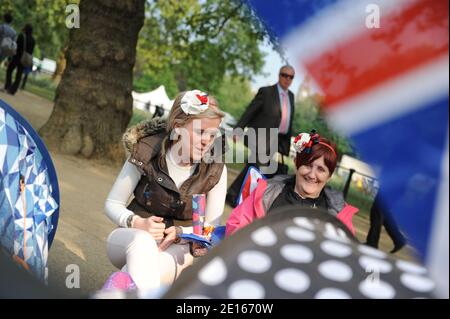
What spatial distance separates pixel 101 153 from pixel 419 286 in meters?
7.30

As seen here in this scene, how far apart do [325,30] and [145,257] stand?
1.51 meters

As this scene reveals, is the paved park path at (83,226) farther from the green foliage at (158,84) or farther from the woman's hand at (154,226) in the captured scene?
the green foliage at (158,84)

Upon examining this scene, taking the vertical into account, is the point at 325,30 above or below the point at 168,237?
above

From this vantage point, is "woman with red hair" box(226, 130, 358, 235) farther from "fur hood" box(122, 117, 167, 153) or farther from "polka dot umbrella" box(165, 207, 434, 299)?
"polka dot umbrella" box(165, 207, 434, 299)

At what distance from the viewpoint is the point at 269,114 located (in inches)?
297

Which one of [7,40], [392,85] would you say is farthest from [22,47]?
[392,85]

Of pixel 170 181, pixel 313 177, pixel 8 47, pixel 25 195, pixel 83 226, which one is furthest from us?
pixel 8 47

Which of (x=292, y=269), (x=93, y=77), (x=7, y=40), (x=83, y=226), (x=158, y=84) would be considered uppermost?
(x=7, y=40)

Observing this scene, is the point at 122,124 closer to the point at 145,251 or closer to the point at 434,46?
the point at 145,251

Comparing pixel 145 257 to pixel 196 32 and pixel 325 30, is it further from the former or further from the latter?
pixel 196 32

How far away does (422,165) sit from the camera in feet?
4.33

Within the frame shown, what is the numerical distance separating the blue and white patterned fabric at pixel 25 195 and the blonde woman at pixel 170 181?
0.33 meters

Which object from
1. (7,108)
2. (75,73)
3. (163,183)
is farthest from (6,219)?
(75,73)

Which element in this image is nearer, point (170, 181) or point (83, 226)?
point (170, 181)
